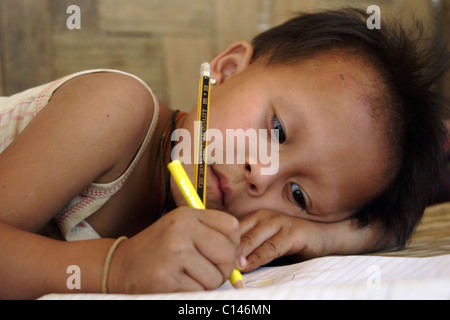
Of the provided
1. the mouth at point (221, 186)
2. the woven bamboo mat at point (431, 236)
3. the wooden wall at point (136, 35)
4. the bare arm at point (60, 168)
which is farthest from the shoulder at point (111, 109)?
the wooden wall at point (136, 35)

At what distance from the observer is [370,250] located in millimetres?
A: 880

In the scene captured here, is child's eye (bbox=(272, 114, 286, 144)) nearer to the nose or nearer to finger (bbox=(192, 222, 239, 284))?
the nose

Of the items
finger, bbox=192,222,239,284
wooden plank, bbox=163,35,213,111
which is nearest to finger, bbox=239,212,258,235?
finger, bbox=192,222,239,284

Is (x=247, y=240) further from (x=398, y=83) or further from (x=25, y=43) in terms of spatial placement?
(x=25, y=43)

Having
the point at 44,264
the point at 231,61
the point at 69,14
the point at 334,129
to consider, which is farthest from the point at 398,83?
the point at 69,14

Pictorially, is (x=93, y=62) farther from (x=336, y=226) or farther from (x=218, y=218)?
(x=218, y=218)

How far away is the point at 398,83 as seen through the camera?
790 mm

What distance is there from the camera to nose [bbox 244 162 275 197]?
0.68 meters

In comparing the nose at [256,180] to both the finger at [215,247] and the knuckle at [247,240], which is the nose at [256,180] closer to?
the knuckle at [247,240]

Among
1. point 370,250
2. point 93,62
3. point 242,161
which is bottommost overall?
point 370,250

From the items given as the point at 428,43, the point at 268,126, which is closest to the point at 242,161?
the point at 268,126

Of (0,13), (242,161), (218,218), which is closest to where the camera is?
(218,218)

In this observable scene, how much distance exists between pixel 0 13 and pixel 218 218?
48.7 inches

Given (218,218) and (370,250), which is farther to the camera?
(370,250)
